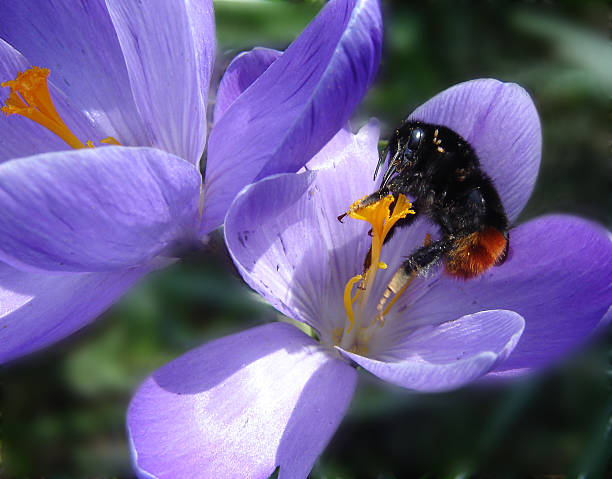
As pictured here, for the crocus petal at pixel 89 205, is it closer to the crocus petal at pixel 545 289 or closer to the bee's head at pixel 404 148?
the bee's head at pixel 404 148

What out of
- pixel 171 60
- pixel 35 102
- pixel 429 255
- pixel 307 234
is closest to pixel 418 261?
pixel 429 255

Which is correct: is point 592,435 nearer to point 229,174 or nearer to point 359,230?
point 359,230

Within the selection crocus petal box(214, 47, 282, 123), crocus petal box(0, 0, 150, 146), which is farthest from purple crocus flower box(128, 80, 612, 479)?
crocus petal box(0, 0, 150, 146)

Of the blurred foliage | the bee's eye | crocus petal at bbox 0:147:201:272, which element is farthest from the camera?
the blurred foliage

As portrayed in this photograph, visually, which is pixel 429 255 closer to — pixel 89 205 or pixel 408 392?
pixel 408 392

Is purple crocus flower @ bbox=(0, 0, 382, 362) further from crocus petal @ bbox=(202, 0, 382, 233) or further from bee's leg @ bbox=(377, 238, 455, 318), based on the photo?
bee's leg @ bbox=(377, 238, 455, 318)

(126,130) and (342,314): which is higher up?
(126,130)
